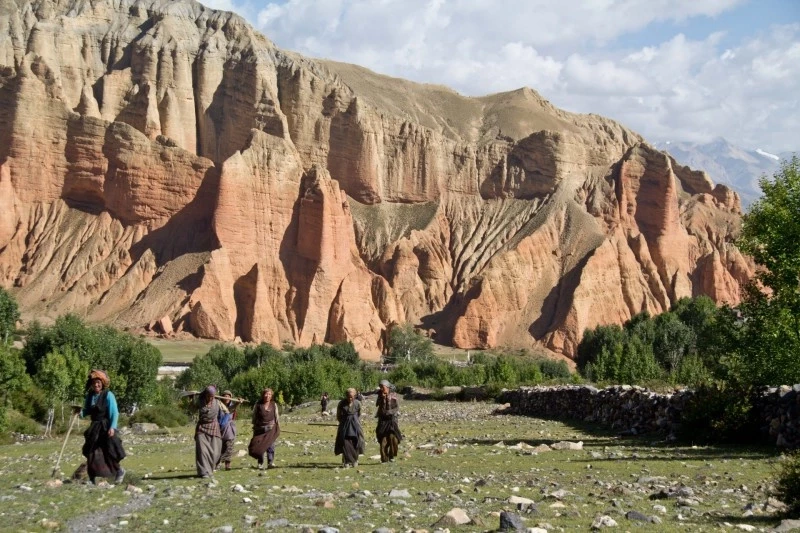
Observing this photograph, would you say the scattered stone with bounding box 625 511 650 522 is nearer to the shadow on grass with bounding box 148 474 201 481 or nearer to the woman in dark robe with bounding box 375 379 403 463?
the shadow on grass with bounding box 148 474 201 481

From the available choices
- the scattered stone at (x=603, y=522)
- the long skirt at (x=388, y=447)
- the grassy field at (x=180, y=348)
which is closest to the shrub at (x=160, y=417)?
the long skirt at (x=388, y=447)

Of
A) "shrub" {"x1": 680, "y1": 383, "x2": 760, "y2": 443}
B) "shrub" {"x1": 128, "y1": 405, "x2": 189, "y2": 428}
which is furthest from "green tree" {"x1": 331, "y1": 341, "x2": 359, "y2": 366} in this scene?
"shrub" {"x1": 680, "y1": 383, "x2": 760, "y2": 443}

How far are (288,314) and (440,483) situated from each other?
317 feet

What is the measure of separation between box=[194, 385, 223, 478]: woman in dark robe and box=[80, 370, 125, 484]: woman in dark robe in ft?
5.85

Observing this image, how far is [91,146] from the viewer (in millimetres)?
114625

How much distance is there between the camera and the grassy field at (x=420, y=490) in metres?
11.9

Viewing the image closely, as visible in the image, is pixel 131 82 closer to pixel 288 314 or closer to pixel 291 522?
pixel 288 314

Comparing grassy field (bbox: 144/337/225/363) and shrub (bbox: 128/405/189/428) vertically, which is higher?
grassy field (bbox: 144/337/225/363)

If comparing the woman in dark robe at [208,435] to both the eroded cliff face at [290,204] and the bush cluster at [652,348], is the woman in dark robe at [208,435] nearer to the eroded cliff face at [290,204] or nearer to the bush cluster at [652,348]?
the bush cluster at [652,348]

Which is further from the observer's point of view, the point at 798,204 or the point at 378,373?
the point at 378,373

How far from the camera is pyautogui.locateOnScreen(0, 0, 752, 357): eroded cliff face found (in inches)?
4377

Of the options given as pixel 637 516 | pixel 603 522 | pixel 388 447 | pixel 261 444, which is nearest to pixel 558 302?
pixel 388 447

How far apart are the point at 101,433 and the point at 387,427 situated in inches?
257

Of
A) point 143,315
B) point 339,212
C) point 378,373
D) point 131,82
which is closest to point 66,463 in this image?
point 378,373
